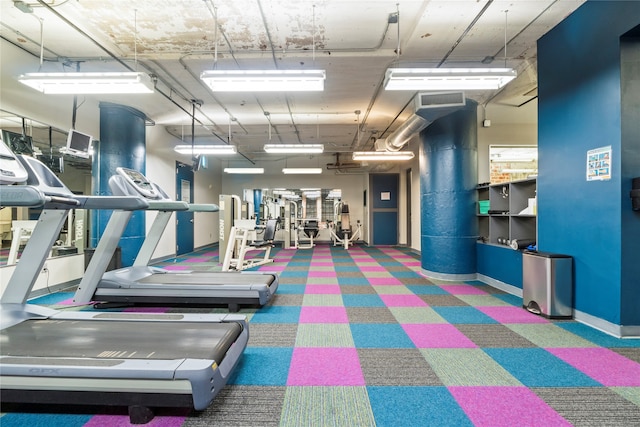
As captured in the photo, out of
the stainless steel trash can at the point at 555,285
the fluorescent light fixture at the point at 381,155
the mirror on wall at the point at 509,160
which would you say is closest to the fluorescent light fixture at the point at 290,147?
the fluorescent light fixture at the point at 381,155

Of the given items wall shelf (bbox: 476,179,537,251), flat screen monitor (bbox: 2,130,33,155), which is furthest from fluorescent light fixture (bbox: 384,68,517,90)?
flat screen monitor (bbox: 2,130,33,155)

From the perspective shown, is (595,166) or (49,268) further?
(49,268)

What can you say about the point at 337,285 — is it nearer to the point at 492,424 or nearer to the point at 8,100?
the point at 492,424

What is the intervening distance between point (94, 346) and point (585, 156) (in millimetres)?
4819

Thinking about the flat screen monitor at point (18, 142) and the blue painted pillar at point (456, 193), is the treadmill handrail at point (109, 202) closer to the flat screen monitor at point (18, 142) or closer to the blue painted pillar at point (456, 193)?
the flat screen monitor at point (18, 142)

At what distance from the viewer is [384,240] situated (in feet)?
35.3

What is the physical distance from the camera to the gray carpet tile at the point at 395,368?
2025 millimetres

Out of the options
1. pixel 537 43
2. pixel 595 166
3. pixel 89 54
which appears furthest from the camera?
pixel 89 54

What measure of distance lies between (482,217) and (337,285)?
3.00 meters

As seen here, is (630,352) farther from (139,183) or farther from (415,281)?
(139,183)

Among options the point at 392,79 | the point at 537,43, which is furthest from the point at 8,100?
the point at 537,43

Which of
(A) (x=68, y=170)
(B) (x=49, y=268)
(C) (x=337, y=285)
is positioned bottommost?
(C) (x=337, y=285)

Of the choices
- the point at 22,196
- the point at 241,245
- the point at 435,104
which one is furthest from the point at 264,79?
the point at 241,245

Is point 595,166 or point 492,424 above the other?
point 595,166
